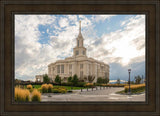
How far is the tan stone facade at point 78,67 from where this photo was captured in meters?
45.1

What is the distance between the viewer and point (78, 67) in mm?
46156

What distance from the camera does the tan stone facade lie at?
45125 millimetres
